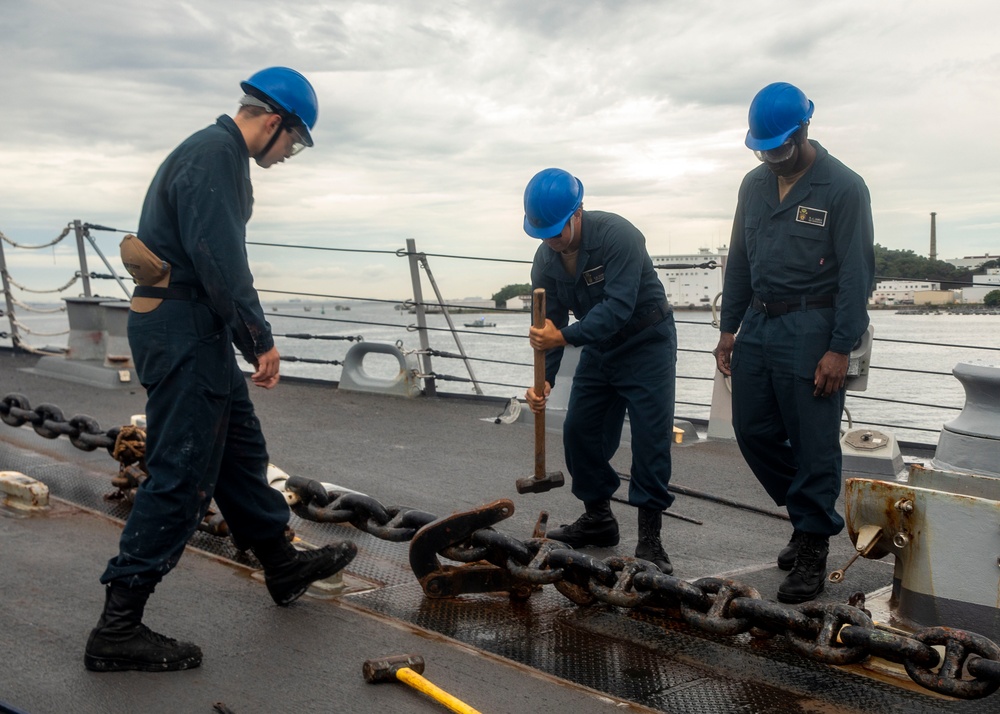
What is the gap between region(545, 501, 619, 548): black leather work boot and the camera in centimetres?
419

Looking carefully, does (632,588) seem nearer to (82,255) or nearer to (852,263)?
(852,263)

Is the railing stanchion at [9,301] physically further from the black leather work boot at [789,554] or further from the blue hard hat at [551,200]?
the black leather work boot at [789,554]

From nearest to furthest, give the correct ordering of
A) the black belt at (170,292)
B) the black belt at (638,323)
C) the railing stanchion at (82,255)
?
the black belt at (170,292) → the black belt at (638,323) → the railing stanchion at (82,255)

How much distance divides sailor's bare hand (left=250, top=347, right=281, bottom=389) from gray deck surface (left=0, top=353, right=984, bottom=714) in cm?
81

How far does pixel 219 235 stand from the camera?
2.77m

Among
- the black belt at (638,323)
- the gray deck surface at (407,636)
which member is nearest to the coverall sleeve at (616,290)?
the black belt at (638,323)

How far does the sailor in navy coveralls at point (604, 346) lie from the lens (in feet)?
12.5

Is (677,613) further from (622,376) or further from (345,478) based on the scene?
(345,478)

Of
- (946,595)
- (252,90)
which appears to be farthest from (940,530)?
(252,90)

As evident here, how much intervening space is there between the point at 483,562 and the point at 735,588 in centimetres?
98

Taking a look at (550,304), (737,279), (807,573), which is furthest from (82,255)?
(807,573)

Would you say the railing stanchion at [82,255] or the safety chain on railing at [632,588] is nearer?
the safety chain on railing at [632,588]

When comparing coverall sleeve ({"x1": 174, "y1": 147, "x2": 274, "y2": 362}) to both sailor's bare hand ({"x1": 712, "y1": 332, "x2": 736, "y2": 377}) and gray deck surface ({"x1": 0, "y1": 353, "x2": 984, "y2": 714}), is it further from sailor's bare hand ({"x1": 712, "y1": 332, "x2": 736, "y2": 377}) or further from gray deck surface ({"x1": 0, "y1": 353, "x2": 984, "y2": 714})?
sailor's bare hand ({"x1": 712, "y1": 332, "x2": 736, "y2": 377})

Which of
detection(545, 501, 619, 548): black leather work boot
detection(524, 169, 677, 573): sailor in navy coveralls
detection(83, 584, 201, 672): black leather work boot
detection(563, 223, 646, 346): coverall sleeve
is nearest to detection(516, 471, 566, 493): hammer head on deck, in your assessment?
detection(524, 169, 677, 573): sailor in navy coveralls
